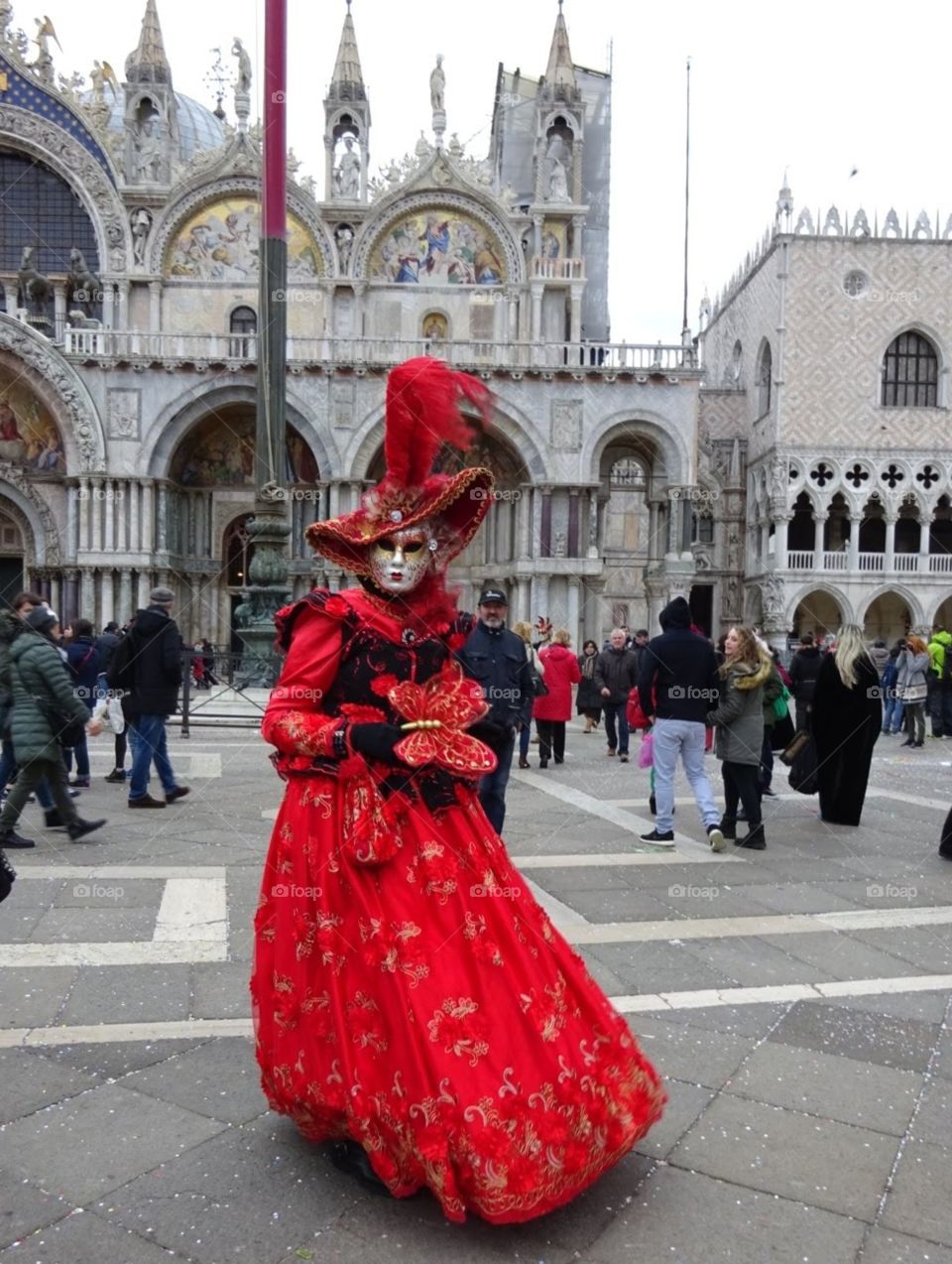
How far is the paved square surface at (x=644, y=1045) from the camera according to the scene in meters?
2.37

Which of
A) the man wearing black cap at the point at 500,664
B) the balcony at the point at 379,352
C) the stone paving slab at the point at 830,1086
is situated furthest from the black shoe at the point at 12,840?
the balcony at the point at 379,352

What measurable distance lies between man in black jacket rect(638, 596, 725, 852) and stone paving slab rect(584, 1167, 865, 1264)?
13.4ft

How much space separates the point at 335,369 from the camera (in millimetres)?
23344

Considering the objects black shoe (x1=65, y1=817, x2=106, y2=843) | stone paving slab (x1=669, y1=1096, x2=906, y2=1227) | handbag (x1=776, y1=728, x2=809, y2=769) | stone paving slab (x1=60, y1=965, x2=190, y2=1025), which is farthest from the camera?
handbag (x1=776, y1=728, x2=809, y2=769)

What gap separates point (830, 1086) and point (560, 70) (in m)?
28.5

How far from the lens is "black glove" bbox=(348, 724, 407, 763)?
8.11ft

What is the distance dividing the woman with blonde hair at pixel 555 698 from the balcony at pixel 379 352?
13.8m

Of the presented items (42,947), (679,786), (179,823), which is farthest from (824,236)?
(42,947)

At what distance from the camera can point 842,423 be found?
98.7 feet

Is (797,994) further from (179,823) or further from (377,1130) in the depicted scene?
(179,823)

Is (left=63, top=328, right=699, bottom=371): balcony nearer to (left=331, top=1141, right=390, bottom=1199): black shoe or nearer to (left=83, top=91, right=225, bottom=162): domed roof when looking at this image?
(left=83, top=91, right=225, bottom=162): domed roof

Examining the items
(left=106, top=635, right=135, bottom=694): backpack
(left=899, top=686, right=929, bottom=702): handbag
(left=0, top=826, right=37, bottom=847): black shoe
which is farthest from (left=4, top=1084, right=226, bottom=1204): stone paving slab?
(left=899, top=686, right=929, bottom=702): handbag

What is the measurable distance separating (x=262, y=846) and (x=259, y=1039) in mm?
3826

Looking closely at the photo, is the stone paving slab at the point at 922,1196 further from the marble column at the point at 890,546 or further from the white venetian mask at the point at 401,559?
the marble column at the point at 890,546
